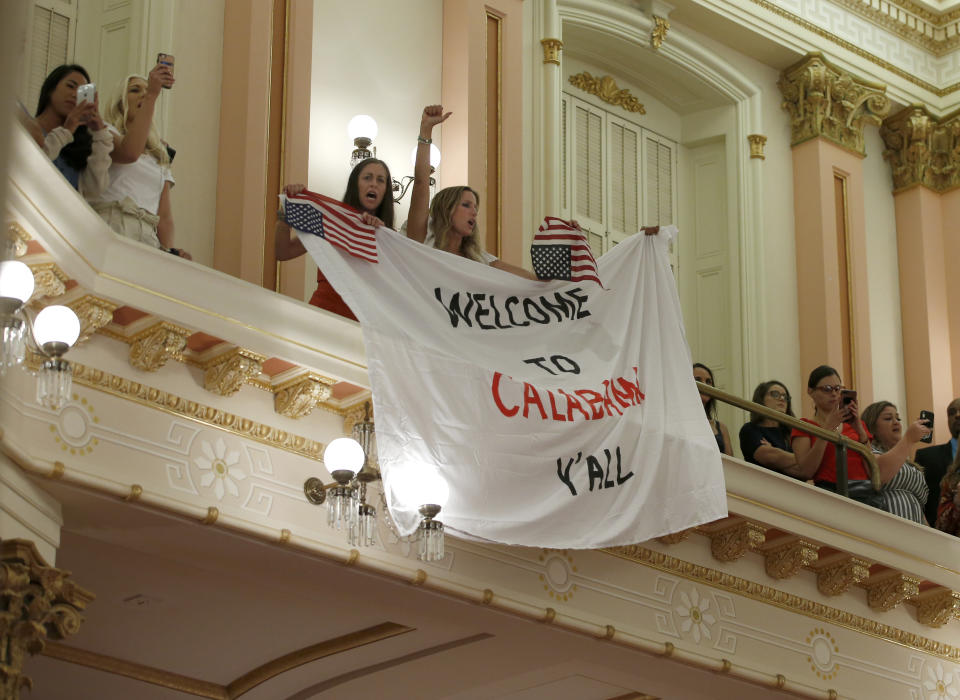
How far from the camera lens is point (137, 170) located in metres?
6.85

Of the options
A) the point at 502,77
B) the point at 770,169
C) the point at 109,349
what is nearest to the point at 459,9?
the point at 502,77

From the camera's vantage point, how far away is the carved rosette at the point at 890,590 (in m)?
9.46

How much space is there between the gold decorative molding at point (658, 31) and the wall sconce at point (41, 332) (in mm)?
8009

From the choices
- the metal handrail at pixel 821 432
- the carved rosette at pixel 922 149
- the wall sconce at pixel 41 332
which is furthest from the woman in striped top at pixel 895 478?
the wall sconce at pixel 41 332

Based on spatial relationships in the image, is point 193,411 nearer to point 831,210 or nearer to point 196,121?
point 196,121

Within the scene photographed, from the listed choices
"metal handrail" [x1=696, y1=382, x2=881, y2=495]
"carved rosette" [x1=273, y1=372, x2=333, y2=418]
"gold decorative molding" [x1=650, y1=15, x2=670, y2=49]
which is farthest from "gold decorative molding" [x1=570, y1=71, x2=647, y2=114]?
"carved rosette" [x1=273, y1=372, x2=333, y2=418]

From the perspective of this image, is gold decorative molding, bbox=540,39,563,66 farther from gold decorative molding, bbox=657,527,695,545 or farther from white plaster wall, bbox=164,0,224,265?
gold decorative molding, bbox=657,527,695,545

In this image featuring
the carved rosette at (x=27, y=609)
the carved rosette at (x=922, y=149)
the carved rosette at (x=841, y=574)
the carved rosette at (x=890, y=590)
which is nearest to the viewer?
the carved rosette at (x=27, y=609)

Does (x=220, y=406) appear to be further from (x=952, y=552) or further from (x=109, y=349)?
(x=952, y=552)

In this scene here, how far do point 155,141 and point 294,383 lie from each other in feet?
4.54

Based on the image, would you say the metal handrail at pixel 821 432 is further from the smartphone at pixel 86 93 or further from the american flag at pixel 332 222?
the smartphone at pixel 86 93

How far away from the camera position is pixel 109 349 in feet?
20.6

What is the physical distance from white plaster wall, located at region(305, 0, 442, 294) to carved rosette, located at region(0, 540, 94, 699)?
419 cm

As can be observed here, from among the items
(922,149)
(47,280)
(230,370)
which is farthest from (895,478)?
(47,280)
